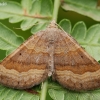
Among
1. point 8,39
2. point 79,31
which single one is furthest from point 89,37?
point 8,39

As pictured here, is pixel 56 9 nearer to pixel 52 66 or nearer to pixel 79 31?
pixel 79 31

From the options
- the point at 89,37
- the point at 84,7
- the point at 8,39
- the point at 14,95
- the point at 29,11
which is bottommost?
the point at 14,95

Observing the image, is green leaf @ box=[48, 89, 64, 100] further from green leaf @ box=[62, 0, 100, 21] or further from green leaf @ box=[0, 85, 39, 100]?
green leaf @ box=[62, 0, 100, 21]

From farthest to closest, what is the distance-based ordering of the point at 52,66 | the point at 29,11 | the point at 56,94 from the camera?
the point at 29,11
the point at 52,66
the point at 56,94

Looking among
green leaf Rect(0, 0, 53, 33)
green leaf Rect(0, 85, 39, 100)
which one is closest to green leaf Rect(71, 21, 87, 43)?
green leaf Rect(0, 0, 53, 33)

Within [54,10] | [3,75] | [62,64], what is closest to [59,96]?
[62,64]

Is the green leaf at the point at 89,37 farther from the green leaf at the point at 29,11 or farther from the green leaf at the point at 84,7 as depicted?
the green leaf at the point at 29,11
